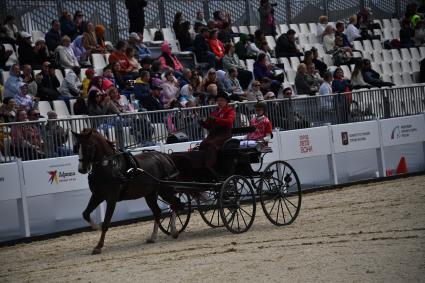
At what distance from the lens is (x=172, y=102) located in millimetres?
20156

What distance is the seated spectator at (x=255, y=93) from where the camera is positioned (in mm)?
22003

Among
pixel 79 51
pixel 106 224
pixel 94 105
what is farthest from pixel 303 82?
pixel 106 224

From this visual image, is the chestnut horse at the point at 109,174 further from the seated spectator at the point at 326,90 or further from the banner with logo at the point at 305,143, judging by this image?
the seated spectator at the point at 326,90

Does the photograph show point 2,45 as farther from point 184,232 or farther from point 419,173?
point 419,173

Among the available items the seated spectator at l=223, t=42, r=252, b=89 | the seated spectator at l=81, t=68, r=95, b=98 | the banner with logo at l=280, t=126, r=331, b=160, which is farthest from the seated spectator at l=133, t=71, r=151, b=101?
the seated spectator at l=223, t=42, r=252, b=89

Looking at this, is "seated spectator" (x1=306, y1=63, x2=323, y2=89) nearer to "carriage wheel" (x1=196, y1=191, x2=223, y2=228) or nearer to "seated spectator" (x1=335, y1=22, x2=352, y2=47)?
"seated spectator" (x1=335, y1=22, x2=352, y2=47)

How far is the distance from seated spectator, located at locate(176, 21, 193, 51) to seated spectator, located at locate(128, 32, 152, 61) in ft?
5.13

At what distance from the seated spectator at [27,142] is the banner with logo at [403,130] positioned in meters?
9.06

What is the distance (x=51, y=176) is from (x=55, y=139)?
810mm

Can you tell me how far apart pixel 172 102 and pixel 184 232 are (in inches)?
207

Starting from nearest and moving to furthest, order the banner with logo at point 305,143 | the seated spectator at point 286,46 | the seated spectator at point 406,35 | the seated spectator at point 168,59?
the banner with logo at point 305,143
the seated spectator at point 168,59
the seated spectator at point 286,46
the seated spectator at point 406,35

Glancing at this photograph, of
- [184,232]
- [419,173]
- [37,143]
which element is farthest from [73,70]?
[419,173]

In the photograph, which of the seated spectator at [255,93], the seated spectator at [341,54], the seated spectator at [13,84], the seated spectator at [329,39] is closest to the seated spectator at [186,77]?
the seated spectator at [255,93]

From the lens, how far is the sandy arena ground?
33.1 feet
